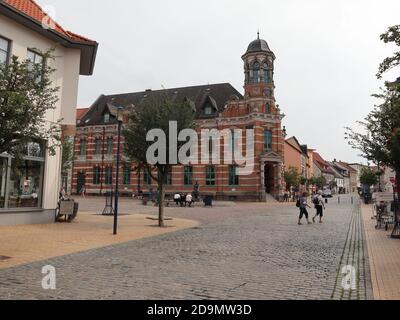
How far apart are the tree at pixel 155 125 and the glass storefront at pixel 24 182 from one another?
12.7ft

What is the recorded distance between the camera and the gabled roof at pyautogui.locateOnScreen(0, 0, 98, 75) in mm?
14258

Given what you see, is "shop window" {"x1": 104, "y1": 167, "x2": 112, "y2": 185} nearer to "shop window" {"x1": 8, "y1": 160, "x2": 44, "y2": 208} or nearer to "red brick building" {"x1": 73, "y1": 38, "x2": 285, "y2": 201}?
"red brick building" {"x1": 73, "y1": 38, "x2": 285, "y2": 201}

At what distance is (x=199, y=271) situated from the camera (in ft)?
23.6

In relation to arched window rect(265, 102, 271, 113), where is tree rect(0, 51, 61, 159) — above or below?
below

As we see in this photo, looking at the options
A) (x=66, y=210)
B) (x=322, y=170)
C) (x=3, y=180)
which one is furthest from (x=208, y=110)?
(x=322, y=170)

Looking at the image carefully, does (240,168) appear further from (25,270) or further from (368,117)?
(25,270)

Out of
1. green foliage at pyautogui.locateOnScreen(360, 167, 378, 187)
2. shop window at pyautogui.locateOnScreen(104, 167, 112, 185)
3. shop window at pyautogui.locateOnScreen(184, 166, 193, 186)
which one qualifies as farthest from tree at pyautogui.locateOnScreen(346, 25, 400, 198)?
green foliage at pyautogui.locateOnScreen(360, 167, 378, 187)

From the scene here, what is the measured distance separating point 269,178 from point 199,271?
121 feet

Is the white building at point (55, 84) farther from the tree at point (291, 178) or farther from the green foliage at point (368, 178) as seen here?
the green foliage at point (368, 178)

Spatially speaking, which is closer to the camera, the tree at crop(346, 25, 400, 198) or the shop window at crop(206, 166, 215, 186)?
the tree at crop(346, 25, 400, 198)

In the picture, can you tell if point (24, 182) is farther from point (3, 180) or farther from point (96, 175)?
point (96, 175)
